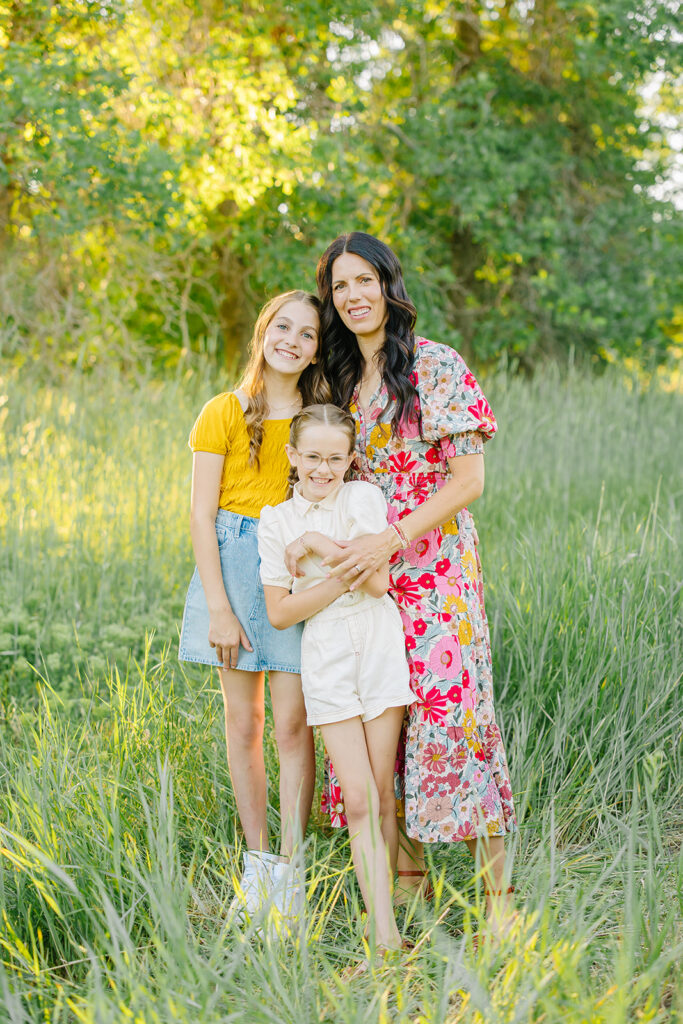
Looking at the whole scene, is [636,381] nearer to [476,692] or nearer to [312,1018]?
[476,692]

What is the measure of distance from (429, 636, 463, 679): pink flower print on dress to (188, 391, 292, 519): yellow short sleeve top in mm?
657

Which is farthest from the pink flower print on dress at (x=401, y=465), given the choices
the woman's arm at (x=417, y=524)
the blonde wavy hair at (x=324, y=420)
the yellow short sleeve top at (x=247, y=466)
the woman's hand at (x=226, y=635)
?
the woman's hand at (x=226, y=635)

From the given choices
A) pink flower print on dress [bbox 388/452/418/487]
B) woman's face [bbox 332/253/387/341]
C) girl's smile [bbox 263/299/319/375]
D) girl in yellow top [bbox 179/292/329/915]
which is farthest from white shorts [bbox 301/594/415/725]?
woman's face [bbox 332/253/387/341]

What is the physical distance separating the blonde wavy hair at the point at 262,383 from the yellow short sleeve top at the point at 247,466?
24 millimetres

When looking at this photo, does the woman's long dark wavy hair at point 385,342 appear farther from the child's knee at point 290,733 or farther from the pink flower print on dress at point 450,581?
the child's knee at point 290,733

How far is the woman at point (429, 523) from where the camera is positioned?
271 centimetres

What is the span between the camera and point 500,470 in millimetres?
7145

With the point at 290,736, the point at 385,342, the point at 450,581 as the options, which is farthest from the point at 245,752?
the point at 385,342

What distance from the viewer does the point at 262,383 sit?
2910 mm

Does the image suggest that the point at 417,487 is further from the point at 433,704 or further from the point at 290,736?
the point at 290,736

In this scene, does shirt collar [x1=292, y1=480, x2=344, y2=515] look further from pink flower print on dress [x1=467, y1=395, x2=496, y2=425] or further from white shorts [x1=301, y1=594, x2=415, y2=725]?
pink flower print on dress [x1=467, y1=395, x2=496, y2=425]

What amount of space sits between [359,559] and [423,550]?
35cm

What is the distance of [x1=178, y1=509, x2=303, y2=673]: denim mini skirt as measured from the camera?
2791 mm

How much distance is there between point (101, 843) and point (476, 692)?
1.18 m
